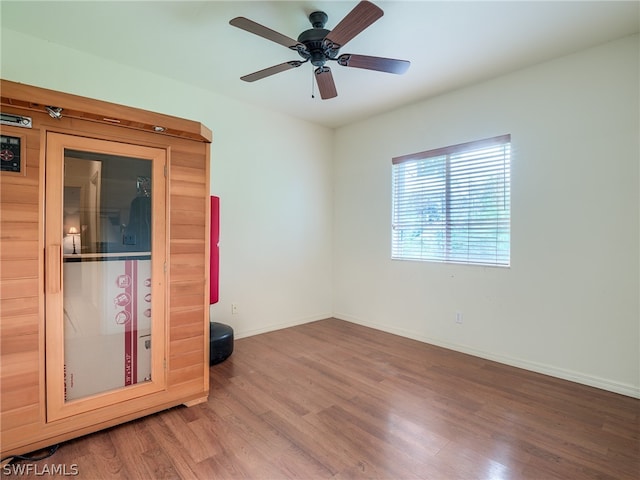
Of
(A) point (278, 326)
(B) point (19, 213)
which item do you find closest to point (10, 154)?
(B) point (19, 213)

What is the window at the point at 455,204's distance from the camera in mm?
3082

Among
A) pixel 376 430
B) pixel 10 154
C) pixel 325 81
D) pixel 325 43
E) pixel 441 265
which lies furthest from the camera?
pixel 441 265

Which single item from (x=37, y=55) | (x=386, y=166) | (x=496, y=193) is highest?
(x=37, y=55)

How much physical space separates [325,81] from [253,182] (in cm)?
169

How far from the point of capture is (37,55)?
2496 mm

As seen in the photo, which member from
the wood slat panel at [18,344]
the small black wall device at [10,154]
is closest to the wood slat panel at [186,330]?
the wood slat panel at [18,344]

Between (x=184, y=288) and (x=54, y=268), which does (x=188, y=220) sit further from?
(x=54, y=268)

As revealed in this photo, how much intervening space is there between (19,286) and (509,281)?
12.1 ft

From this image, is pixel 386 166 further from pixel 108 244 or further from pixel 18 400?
pixel 18 400

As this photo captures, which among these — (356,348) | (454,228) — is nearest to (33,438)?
(356,348)

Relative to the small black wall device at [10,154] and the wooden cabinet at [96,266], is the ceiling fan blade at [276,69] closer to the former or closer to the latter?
the wooden cabinet at [96,266]

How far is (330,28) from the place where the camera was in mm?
2367

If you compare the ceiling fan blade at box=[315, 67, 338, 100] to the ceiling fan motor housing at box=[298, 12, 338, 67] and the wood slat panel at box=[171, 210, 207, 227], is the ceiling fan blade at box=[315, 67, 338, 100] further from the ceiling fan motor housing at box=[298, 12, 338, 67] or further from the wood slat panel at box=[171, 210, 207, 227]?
the wood slat panel at box=[171, 210, 207, 227]

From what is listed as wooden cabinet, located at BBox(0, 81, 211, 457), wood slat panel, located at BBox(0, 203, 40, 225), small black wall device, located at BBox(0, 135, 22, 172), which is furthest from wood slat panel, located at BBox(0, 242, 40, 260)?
small black wall device, located at BBox(0, 135, 22, 172)
